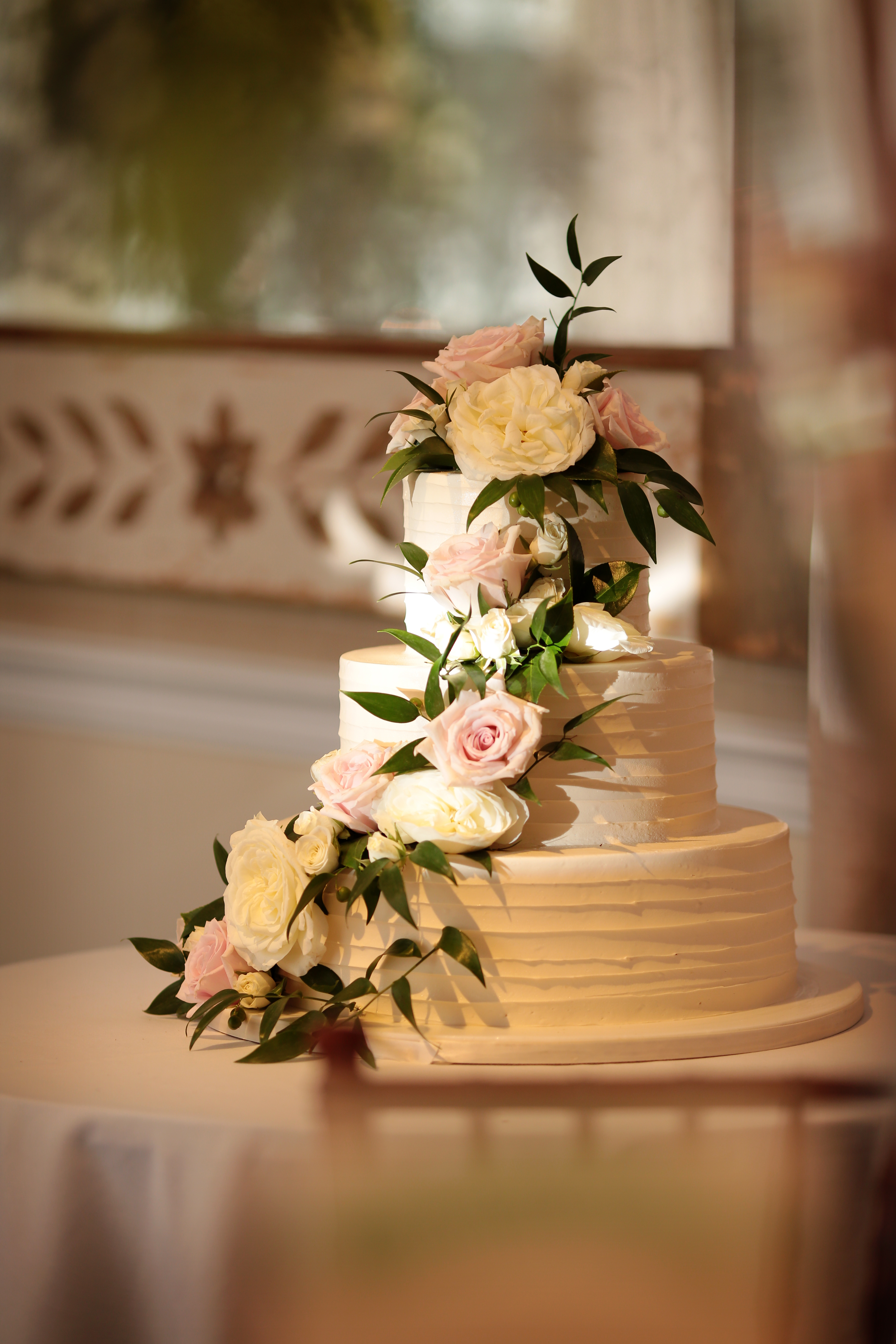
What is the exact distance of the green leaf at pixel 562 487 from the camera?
1488mm

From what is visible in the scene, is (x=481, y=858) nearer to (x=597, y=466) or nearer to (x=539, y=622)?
(x=539, y=622)

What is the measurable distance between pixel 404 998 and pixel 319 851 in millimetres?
171

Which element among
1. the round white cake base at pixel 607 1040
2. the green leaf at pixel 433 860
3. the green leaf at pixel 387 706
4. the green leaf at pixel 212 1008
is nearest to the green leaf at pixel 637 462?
the green leaf at pixel 387 706

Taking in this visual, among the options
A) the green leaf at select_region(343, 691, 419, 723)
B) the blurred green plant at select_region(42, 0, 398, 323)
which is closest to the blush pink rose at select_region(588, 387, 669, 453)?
the green leaf at select_region(343, 691, 419, 723)

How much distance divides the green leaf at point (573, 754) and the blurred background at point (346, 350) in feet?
3.01

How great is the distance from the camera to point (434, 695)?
1.49 metres

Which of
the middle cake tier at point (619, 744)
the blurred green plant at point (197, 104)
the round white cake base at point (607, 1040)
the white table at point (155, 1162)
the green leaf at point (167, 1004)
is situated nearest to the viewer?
the white table at point (155, 1162)

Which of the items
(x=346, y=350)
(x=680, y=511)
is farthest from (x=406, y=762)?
(x=346, y=350)

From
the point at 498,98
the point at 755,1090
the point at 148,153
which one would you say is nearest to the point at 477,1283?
the point at 755,1090

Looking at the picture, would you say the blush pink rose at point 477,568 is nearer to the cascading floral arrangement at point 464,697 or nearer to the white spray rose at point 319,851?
the cascading floral arrangement at point 464,697

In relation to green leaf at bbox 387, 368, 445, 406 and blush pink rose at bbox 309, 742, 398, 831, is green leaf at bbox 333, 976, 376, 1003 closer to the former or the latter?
blush pink rose at bbox 309, 742, 398, 831

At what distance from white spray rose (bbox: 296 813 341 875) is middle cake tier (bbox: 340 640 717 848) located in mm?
107

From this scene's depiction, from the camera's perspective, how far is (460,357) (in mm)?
1573

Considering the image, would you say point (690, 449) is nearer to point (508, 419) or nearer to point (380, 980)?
point (508, 419)
